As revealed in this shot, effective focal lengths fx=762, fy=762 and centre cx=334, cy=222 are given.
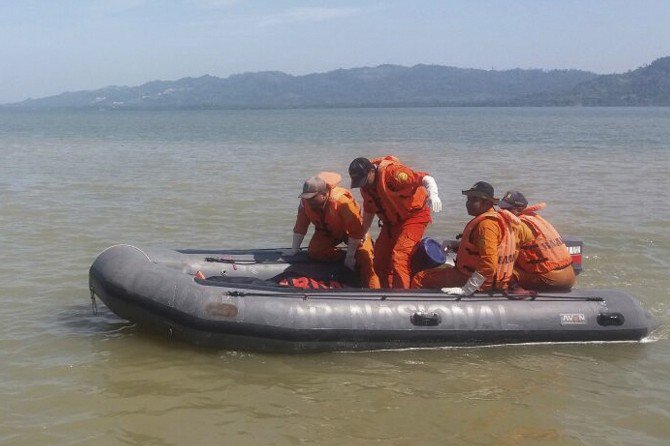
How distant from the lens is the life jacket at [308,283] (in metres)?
6.21

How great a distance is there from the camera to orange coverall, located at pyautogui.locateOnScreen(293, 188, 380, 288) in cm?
607

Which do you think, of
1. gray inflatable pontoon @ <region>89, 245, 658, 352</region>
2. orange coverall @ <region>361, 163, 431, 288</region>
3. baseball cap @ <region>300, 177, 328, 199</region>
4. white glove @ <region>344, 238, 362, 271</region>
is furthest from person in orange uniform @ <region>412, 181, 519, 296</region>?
baseball cap @ <region>300, 177, 328, 199</region>

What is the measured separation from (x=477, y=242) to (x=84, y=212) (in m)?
7.58

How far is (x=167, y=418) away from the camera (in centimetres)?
468

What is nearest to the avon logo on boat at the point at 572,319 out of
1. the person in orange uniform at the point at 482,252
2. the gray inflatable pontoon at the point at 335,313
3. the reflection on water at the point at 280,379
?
the gray inflatable pontoon at the point at 335,313

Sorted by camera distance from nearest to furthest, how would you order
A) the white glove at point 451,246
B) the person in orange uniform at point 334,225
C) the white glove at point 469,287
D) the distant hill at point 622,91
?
the white glove at point 469,287
the person in orange uniform at point 334,225
the white glove at point 451,246
the distant hill at point 622,91

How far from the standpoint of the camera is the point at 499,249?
5.70m

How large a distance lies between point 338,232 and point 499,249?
1.38m

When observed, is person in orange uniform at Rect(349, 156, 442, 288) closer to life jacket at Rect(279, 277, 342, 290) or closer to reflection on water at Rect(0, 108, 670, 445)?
life jacket at Rect(279, 277, 342, 290)

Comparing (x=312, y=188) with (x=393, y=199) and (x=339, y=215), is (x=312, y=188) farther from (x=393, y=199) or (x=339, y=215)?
(x=393, y=199)

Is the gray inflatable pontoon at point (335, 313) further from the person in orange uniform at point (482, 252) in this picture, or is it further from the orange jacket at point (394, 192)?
the orange jacket at point (394, 192)

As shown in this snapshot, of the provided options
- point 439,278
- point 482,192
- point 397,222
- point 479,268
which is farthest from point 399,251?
point 482,192

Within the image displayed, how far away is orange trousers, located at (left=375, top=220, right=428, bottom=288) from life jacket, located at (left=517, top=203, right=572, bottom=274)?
84cm

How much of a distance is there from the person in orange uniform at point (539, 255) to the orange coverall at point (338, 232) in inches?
45.4
